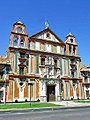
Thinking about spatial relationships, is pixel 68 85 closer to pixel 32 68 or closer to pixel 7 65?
pixel 32 68

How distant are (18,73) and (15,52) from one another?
441 cm

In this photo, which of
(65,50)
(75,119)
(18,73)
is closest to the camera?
(75,119)

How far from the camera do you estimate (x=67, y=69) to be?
33.6 m

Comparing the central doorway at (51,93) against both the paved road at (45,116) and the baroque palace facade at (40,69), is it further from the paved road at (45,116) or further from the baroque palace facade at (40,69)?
the paved road at (45,116)

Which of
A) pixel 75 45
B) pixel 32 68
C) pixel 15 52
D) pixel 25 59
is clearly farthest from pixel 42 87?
pixel 75 45

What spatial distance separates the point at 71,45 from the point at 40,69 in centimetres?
1144

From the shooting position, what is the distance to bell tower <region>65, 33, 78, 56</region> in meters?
35.8

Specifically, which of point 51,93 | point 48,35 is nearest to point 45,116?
point 51,93

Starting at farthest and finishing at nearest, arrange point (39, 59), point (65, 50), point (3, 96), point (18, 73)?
point (65, 50) < point (39, 59) < point (18, 73) < point (3, 96)

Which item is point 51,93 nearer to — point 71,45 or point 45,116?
point 71,45

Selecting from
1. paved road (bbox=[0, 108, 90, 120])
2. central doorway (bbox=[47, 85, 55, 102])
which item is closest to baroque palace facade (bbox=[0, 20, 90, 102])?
central doorway (bbox=[47, 85, 55, 102])

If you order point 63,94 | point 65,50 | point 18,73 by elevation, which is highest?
point 65,50

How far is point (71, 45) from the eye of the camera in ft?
119

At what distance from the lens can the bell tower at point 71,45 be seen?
35.8 m
